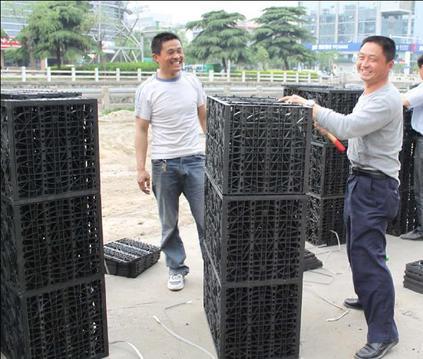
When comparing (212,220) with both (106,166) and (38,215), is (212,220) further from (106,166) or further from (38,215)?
(106,166)

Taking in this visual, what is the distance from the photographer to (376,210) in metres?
3.14

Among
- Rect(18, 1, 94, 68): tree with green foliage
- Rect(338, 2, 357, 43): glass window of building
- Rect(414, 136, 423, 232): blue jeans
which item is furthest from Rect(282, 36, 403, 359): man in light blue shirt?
Rect(338, 2, 357, 43): glass window of building

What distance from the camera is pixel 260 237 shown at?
307 cm

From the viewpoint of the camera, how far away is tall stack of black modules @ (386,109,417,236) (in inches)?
228

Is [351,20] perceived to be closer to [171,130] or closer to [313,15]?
[313,15]

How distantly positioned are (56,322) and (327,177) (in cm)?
332

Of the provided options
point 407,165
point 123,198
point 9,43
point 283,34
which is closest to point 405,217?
point 407,165

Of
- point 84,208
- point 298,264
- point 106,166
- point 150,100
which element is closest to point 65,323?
point 84,208

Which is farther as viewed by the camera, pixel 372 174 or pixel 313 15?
pixel 313 15

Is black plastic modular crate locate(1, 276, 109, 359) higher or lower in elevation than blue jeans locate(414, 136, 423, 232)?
lower

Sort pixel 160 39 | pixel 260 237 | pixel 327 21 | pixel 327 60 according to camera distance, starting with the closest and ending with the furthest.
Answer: pixel 260 237 → pixel 160 39 → pixel 327 60 → pixel 327 21

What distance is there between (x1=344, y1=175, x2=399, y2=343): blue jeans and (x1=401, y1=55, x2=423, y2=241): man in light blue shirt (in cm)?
207

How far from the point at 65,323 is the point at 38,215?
0.70m

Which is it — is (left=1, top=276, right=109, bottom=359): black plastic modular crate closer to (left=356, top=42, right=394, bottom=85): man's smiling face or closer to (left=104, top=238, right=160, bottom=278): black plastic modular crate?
(left=104, top=238, right=160, bottom=278): black plastic modular crate
